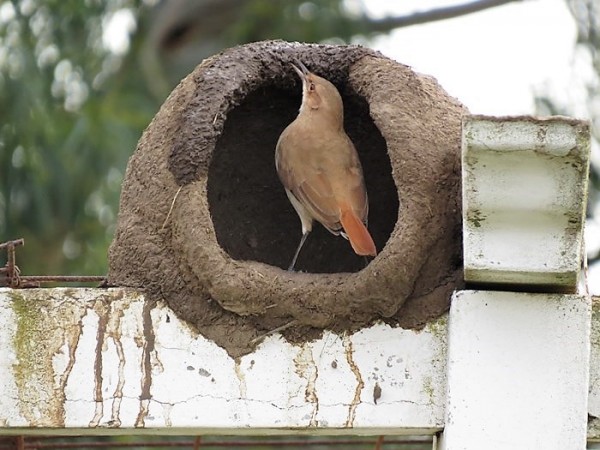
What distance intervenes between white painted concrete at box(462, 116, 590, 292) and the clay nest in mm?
493

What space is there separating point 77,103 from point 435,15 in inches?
145

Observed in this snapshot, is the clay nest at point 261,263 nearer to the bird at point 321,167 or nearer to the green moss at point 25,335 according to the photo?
the bird at point 321,167

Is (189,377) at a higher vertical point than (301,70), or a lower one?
lower

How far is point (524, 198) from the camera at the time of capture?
4793mm

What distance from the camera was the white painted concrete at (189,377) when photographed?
524 centimetres

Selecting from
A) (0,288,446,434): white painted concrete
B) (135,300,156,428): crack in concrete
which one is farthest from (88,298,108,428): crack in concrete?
(135,300,156,428): crack in concrete

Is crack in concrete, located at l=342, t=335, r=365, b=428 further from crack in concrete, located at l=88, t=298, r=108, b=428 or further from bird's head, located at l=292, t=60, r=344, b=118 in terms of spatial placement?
bird's head, located at l=292, t=60, r=344, b=118

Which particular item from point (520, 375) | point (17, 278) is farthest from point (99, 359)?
point (520, 375)

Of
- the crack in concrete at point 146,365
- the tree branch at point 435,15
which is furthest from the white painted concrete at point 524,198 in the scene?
the tree branch at point 435,15

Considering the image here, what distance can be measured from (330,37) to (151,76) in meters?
1.98

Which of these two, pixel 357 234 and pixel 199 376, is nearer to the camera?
pixel 199 376

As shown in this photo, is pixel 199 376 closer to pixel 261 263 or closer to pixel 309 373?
pixel 309 373

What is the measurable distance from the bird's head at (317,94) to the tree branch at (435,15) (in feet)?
26.1

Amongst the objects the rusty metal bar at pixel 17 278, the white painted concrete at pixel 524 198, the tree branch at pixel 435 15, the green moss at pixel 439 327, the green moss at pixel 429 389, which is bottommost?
the green moss at pixel 429 389
